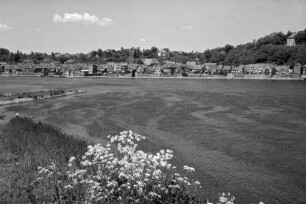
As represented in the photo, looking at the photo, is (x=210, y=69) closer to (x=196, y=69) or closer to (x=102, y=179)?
(x=196, y=69)

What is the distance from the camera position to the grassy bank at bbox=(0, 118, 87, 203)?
8930mm

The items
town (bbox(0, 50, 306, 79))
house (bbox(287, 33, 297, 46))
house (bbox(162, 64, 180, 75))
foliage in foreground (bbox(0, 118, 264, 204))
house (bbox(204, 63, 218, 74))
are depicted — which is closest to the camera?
foliage in foreground (bbox(0, 118, 264, 204))

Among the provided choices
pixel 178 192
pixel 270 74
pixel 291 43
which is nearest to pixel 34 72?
pixel 270 74

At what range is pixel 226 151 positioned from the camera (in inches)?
834

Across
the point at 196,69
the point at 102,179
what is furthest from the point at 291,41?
the point at 102,179

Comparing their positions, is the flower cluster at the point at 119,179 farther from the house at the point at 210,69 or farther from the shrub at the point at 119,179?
the house at the point at 210,69

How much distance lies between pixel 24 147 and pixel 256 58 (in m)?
177

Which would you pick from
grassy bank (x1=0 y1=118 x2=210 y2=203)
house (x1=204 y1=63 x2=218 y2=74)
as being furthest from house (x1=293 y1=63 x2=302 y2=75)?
grassy bank (x1=0 y1=118 x2=210 y2=203)

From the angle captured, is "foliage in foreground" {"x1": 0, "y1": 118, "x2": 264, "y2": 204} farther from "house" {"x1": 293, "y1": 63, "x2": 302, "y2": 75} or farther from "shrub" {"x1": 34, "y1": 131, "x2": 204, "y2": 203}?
"house" {"x1": 293, "y1": 63, "x2": 302, "y2": 75}

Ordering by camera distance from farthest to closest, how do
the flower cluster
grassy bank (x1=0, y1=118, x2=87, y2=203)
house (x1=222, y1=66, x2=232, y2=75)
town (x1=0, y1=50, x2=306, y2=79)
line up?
1. house (x1=222, y1=66, x2=232, y2=75)
2. town (x1=0, y1=50, x2=306, y2=79)
3. grassy bank (x1=0, y1=118, x2=87, y2=203)
4. the flower cluster

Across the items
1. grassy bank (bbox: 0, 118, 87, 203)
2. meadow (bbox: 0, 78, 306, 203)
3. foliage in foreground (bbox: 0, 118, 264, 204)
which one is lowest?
meadow (bbox: 0, 78, 306, 203)

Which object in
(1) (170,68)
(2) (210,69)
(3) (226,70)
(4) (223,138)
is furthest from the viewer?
(2) (210,69)

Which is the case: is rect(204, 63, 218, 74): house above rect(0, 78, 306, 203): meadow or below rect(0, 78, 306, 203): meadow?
above

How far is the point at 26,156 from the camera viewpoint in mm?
13586
